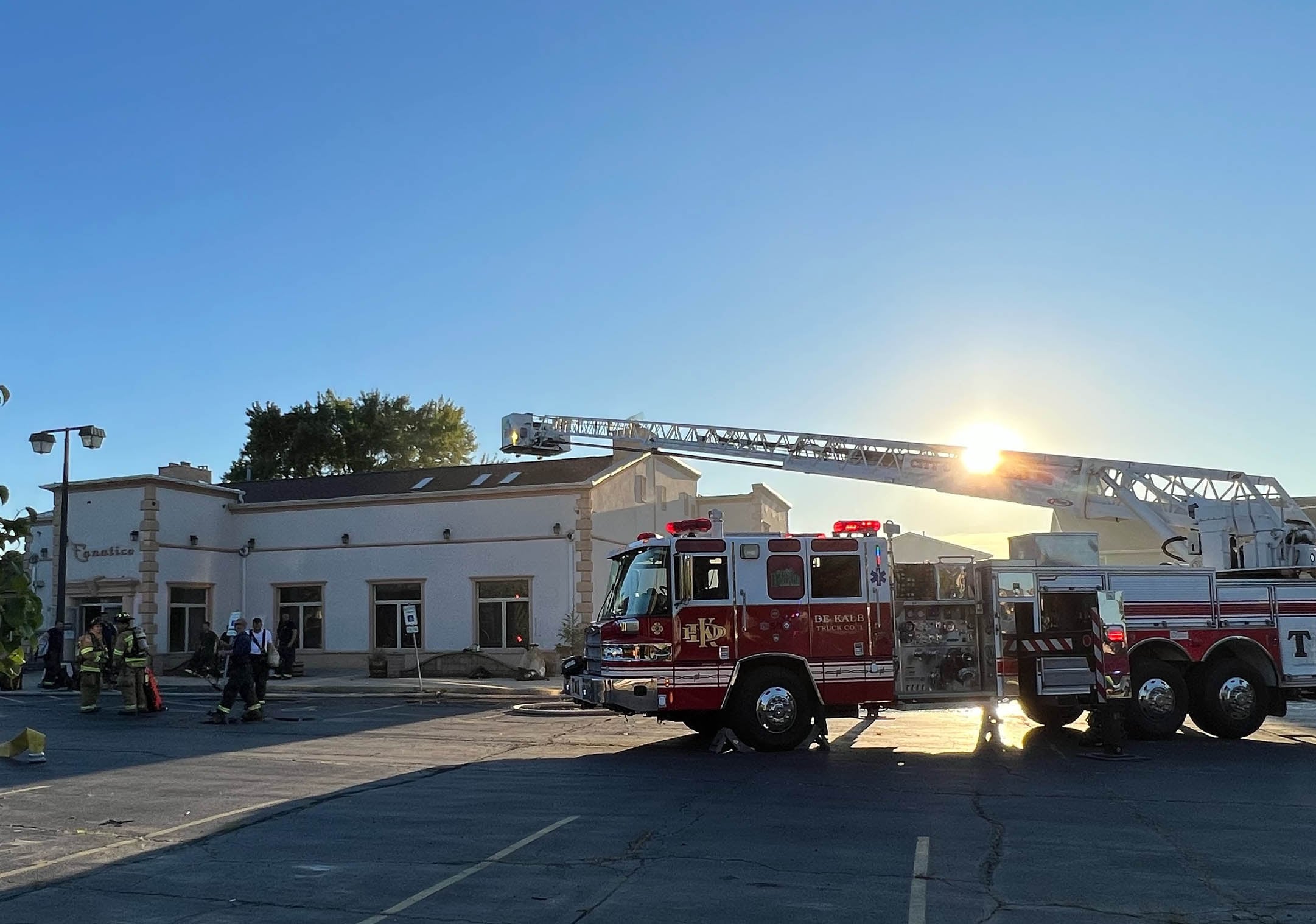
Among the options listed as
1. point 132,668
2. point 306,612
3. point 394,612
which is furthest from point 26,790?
point 306,612

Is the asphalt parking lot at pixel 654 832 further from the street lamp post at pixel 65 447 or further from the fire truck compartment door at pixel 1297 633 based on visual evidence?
the street lamp post at pixel 65 447

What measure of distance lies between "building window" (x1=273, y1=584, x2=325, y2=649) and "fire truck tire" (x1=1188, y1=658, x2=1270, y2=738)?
23.5 m

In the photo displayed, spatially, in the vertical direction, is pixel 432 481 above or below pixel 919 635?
above

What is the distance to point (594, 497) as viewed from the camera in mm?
29516

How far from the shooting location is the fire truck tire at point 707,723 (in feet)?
45.4

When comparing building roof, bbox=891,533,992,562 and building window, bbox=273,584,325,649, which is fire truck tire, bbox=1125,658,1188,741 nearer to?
building roof, bbox=891,533,992,562

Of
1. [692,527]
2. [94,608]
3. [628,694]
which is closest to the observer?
[628,694]

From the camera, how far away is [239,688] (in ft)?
57.7

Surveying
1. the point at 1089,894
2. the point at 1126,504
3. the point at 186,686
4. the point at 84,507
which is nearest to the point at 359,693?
the point at 186,686

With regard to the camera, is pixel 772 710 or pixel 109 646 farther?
pixel 109 646

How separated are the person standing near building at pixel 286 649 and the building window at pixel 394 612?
2269mm

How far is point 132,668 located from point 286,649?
9.69m

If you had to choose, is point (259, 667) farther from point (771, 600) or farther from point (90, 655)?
point (771, 600)

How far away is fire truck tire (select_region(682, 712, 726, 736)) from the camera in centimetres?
1384
